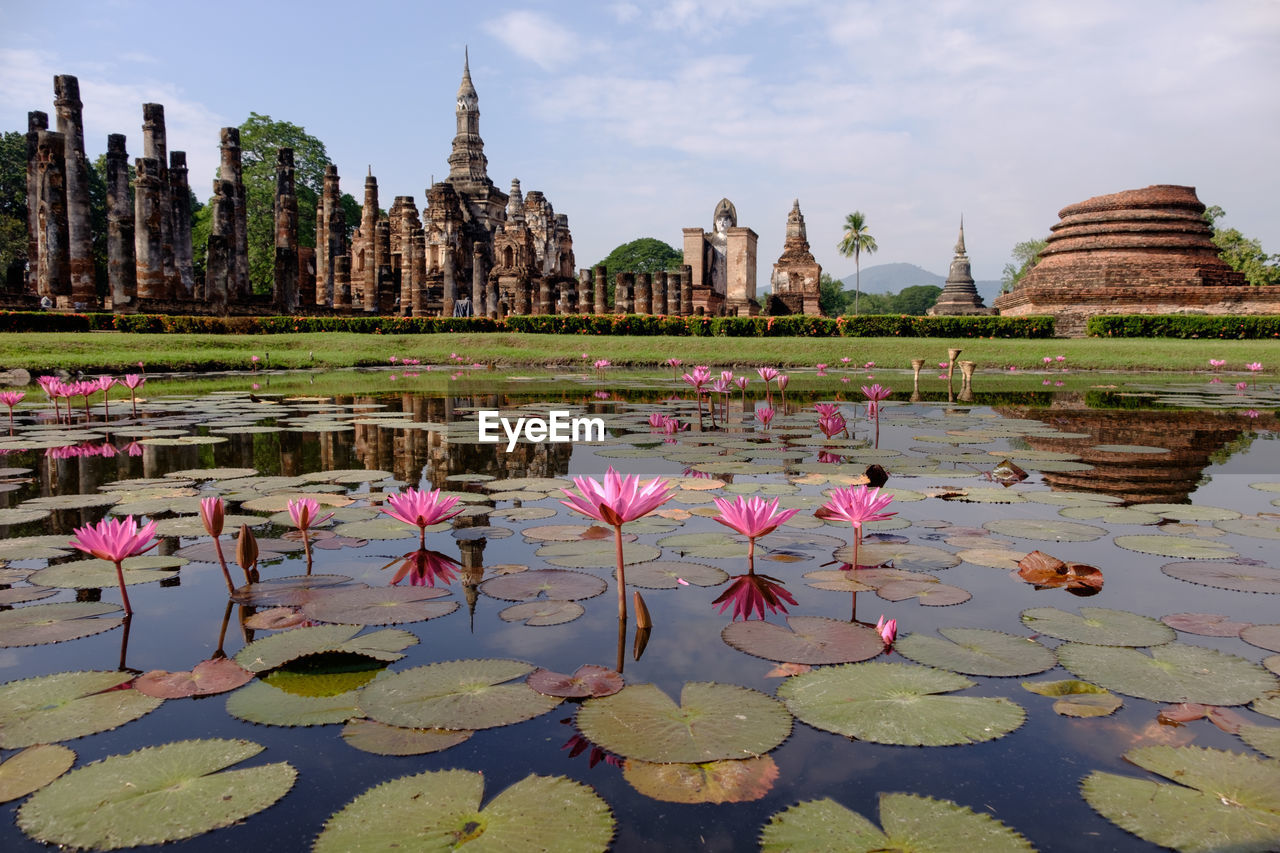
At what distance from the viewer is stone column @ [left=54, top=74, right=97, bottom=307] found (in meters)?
23.5

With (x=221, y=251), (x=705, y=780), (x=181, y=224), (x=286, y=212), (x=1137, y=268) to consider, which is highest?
(x=286, y=212)

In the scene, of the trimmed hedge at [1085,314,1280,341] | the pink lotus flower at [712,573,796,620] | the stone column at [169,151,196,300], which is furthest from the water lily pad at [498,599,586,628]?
the stone column at [169,151,196,300]

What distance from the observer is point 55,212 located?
23.2 m

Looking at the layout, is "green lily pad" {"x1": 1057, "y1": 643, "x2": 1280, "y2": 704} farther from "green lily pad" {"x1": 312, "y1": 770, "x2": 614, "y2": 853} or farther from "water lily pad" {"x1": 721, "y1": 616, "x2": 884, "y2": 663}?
"green lily pad" {"x1": 312, "y1": 770, "x2": 614, "y2": 853}

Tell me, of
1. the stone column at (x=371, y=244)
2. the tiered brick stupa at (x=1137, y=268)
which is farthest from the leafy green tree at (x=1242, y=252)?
the stone column at (x=371, y=244)

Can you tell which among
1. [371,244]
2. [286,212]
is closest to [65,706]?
[286,212]

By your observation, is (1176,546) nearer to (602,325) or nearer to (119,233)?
(602,325)

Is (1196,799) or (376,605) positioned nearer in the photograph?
(1196,799)

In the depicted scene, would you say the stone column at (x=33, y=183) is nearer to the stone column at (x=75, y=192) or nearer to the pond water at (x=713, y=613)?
the stone column at (x=75, y=192)

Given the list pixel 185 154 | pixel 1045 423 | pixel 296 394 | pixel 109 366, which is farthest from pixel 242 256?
pixel 1045 423

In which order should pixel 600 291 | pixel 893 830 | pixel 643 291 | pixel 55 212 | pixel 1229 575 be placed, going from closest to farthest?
pixel 893 830
pixel 1229 575
pixel 55 212
pixel 643 291
pixel 600 291

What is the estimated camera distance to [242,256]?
96.1 ft

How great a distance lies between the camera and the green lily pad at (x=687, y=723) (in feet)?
4.86

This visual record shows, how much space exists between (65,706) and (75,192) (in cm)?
2831
